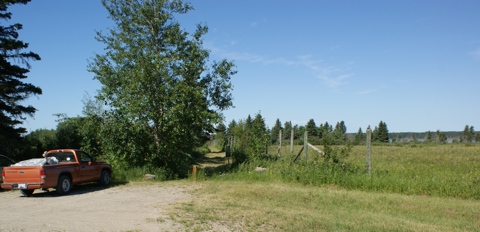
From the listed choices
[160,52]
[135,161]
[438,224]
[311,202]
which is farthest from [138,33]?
[438,224]

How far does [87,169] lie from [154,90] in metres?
4.94

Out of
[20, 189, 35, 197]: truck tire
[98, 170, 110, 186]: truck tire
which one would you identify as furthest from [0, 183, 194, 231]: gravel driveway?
[98, 170, 110, 186]: truck tire

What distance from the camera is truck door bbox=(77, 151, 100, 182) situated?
1474 cm

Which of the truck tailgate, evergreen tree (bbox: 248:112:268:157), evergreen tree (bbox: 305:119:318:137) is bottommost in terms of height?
the truck tailgate

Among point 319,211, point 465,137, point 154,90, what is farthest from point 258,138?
point 465,137

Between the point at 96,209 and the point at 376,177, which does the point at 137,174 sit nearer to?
the point at 96,209

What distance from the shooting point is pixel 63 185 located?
44.2ft

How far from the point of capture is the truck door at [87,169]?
1474 cm

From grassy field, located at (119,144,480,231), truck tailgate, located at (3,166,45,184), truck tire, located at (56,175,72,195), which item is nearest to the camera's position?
grassy field, located at (119,144,480,231)

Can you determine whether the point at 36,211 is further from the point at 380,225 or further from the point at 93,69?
the point at 93,69

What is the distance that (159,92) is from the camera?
18.2 meters

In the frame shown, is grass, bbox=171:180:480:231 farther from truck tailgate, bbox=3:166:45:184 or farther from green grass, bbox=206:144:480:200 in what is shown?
truck tailgate, bbox=3:166:45:184

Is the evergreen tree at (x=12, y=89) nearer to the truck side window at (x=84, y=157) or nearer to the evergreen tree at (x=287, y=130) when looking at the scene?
the truck side window at (x=84, y=157)

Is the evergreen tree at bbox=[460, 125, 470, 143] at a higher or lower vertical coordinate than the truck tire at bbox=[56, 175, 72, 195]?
higher
